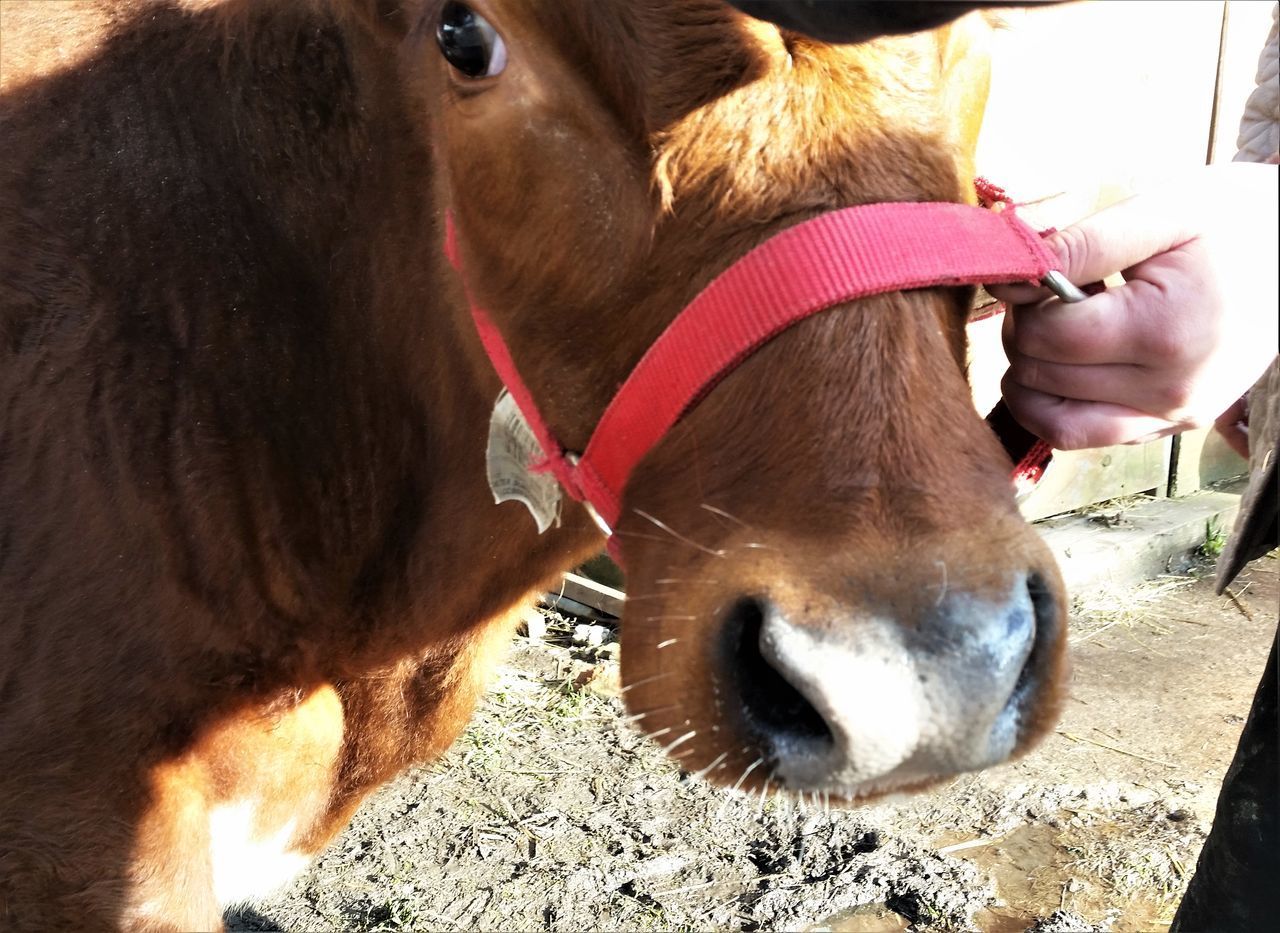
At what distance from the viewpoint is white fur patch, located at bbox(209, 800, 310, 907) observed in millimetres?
2348

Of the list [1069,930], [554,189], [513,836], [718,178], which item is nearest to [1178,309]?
[718,178]

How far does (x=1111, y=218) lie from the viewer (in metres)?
1.67

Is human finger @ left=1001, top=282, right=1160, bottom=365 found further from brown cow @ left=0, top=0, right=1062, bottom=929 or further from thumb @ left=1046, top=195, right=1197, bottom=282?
brown cow @ left=0, top=0, right=1062, bottom=929

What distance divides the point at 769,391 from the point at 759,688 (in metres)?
0.37

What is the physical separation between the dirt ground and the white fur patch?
92 centimetres

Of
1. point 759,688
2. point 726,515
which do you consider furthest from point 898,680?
point 726,515

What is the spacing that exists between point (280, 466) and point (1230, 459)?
19.3 feet

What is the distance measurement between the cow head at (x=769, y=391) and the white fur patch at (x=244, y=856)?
116 cm

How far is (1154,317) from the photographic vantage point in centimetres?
161

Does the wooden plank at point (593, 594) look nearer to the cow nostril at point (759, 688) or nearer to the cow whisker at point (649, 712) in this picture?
the cow whisker at point (649, 712)

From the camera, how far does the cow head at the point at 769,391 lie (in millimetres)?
1277

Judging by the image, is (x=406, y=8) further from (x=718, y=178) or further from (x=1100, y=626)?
(x=1100, y=626)

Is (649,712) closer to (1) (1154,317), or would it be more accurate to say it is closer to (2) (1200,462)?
(1) (1154,317)

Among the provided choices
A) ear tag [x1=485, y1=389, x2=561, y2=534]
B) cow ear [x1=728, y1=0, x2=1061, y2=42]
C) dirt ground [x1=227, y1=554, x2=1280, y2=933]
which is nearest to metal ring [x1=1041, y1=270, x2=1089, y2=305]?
cow ear [x1=728, y1=0, x2=1061, y2=42]
